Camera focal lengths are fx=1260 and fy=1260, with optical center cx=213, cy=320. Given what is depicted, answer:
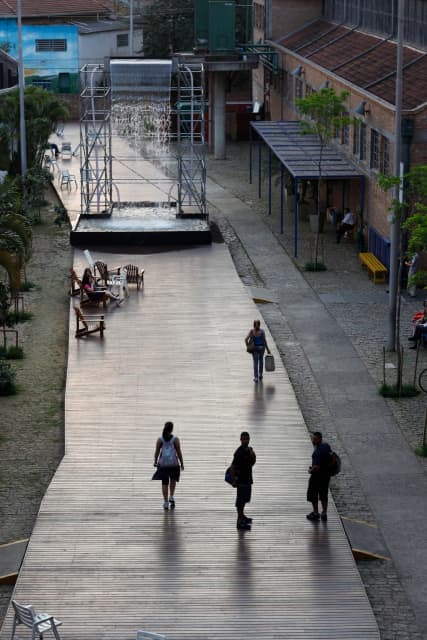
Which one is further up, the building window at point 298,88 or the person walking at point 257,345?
the building window at point 298,88

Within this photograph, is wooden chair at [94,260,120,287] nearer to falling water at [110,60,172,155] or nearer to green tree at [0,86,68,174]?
falling water at [110,60,172,155]

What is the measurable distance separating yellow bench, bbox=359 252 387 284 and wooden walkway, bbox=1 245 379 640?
8.28m

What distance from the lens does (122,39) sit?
251ft

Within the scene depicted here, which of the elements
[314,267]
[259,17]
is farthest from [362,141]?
[259,17]

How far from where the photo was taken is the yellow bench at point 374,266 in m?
33.1

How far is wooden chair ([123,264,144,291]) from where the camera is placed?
31359 millimetres

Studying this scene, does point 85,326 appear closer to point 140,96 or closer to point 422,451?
point 422,451

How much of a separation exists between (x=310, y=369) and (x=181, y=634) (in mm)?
11669

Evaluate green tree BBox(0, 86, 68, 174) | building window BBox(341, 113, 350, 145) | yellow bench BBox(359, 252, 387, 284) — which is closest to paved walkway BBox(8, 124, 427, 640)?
yellow bench BBox(359, 252, 387, 284)

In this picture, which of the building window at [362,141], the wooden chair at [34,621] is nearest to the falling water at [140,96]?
the building window at [362,141]

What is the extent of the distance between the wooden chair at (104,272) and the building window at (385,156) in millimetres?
8136

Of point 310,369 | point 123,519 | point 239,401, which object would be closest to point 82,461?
point 123,519

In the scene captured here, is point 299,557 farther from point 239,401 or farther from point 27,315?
point 27,315

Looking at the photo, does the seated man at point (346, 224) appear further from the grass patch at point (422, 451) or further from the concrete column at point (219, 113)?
the concrete column at point (219, 113)
